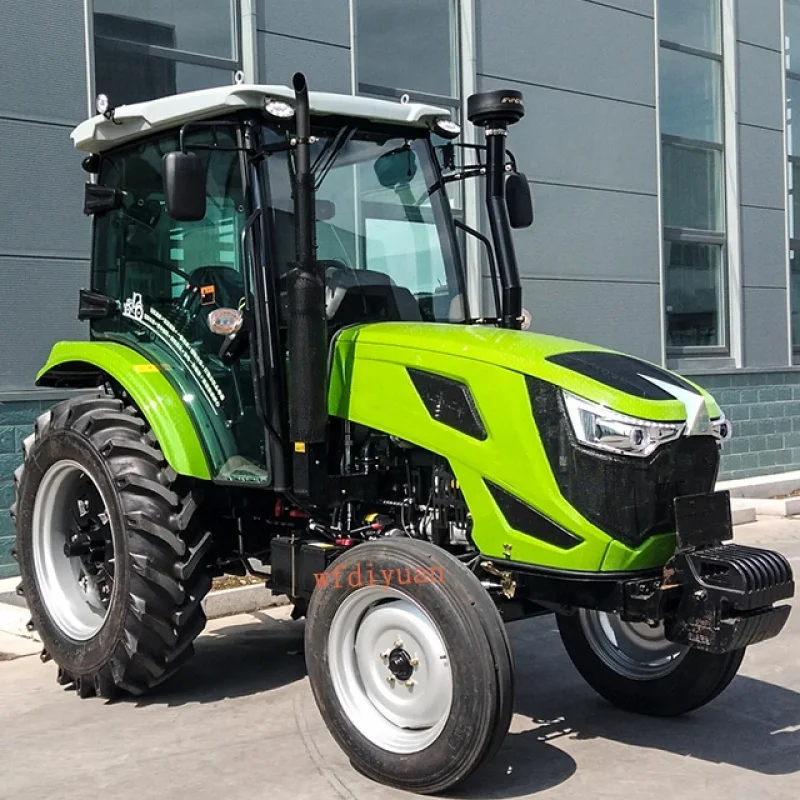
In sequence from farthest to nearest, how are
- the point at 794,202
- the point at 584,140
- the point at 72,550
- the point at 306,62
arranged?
1. the point at 794,202
2. the point at 584,140
3. the point at 306,62
4. the point at 72,550

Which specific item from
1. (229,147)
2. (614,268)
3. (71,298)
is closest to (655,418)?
(229,147)

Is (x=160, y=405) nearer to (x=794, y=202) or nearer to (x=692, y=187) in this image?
(x=692, y=187)

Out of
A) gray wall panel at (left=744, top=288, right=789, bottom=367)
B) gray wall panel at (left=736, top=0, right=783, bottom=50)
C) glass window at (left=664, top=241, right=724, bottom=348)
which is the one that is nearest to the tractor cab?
glass window at (left=664, top=241, right=724, bottom=348)

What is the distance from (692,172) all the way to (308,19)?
589 cm

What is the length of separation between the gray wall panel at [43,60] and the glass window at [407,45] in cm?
288

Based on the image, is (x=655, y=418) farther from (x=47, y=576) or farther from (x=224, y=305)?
(x=47, y=576)

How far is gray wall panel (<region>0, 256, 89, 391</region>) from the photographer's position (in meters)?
8.20

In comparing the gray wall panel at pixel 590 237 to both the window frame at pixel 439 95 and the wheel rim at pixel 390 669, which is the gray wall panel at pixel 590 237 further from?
the wheel rim at pixel 390 669

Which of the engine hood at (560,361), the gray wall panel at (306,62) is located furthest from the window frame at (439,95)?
the engine hood at (560,361)

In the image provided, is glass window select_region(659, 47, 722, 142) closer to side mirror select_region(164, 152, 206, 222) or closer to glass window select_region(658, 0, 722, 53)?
glass window select_region(658, 0, 722, 53)

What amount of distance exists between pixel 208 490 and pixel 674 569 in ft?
7.96

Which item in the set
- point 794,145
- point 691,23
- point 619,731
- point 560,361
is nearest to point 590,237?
point 691,23

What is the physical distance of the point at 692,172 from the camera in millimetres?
13898

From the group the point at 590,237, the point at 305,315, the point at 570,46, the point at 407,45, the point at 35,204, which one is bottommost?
the point at 305,315
